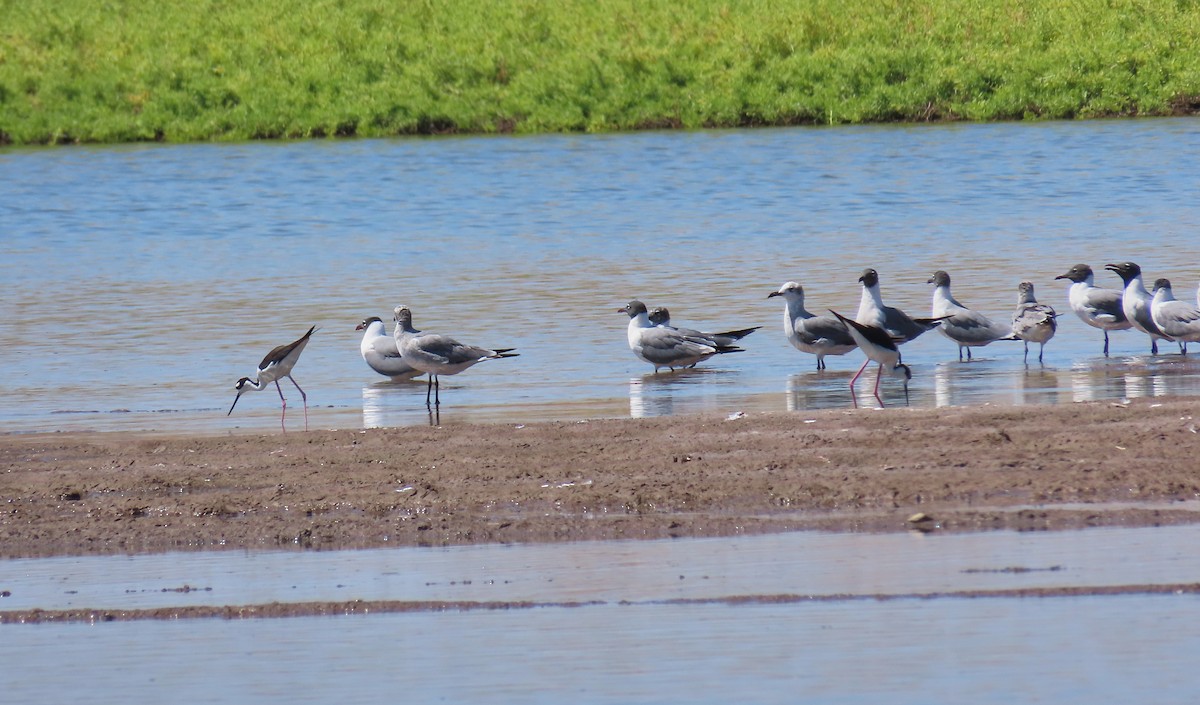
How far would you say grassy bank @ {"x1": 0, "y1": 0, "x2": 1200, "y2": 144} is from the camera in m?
35.6

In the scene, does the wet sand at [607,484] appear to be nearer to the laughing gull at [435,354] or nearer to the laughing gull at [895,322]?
the laughing gull at [435,354]

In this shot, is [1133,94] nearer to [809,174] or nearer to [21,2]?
[809,174]

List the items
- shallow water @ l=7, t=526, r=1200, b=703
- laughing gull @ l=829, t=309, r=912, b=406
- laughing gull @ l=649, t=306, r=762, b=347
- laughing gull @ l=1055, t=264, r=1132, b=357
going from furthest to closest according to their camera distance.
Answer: laughing gull @ l=1055, t=264, r=1132, b=357
laughing gull @ l=649, t=306, r=762, b=347
laughing gull @ l=829, t=309, r=912, b=406
shallow water @ l=7, t=526, r=1200, b=703

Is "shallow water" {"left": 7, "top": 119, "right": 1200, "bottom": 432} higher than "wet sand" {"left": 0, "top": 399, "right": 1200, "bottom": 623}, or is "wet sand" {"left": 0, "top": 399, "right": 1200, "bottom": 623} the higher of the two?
"shallow water" {"left": 7, "top": 119, "right": 1200, "bottom": 432}

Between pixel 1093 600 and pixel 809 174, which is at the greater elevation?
pixel 809 174

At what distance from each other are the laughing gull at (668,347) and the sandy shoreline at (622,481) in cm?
353

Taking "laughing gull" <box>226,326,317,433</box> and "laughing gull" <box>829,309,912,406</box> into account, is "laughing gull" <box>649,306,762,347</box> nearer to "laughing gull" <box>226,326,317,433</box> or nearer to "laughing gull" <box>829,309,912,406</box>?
"laughing gull" <box>829,309,912,406</box>

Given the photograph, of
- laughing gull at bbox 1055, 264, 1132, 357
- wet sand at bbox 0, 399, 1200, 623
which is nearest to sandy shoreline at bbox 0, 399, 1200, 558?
wet sand at bbox 0, 399, 1200, 623

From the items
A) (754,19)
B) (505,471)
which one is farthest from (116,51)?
(505,471)

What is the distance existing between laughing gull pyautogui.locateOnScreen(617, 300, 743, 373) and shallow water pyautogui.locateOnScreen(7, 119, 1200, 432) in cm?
15

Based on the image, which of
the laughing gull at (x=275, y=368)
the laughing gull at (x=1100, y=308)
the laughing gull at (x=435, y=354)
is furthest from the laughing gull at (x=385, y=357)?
the laughing gull at (x=1100, y=308)

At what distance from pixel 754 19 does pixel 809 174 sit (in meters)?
11.3

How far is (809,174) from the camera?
28828 mm

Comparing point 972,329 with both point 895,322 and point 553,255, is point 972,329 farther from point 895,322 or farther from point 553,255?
point 553,255
